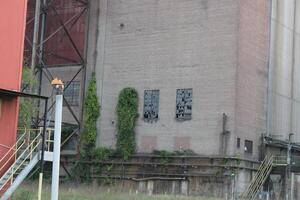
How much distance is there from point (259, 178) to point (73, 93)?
1598cm

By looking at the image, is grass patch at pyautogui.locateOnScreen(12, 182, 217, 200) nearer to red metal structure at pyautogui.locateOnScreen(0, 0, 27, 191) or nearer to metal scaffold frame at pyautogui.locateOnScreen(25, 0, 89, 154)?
red metal structure at pyautogui.locateOnScreen(0, 0, 27, 191)

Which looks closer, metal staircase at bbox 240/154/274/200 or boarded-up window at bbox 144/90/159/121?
metal staircase at bbox 240/154/274/200

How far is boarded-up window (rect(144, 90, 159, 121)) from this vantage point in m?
43.1

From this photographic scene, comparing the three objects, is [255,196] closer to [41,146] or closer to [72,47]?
[72,47]

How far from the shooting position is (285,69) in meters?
47.2

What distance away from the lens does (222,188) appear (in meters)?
39.6

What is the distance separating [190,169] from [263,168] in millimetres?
5358

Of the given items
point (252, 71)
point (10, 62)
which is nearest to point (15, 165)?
point (10, 62)

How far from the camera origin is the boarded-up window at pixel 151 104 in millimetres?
43125

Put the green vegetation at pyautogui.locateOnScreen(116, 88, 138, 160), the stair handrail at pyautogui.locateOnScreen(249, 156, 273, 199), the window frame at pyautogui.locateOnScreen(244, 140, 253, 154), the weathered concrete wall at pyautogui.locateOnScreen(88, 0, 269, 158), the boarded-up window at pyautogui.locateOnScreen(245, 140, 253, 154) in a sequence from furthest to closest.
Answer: the green vegetation at pyautogui.locateOnScreen(116, 88, 138, 160) → the boarded-up window at pyautogui.locateOnScreen(245, 140, 253, 154) → the window frame at pyautogui.locateOnScreen(244, 140, 253, 154) → the stair handrail at pyautogui.locateOnScreen(249, 156, 273, 199) → the weathered concrete wall at pyautogui.locateOnScreen(88, 0, 269, 158)

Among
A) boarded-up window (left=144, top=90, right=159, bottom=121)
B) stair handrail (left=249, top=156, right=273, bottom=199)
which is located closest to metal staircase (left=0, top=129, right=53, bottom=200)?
boarded-up window (left=144, top=90, right=159, bottom=121)

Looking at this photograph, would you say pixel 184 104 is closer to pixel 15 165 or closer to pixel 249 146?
pixel 249 146

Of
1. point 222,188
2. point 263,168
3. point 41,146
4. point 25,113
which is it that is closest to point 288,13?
point 263,168

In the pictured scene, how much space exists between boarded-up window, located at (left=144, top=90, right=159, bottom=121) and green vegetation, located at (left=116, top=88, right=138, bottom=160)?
789mm
